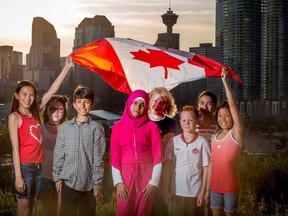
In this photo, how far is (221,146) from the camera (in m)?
4.96

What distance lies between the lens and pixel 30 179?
4930mm

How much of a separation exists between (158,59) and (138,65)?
9.1 inches

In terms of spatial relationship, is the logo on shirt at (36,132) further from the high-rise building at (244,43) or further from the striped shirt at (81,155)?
the high-rise building at (244,43)

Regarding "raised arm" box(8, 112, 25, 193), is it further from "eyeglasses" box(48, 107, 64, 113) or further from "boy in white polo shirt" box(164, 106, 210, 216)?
"boy in white polo shirt" box(164, 106, 210, 216)

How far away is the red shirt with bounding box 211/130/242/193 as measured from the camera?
193 inches

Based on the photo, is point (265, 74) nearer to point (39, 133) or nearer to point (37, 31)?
point (37, 31)

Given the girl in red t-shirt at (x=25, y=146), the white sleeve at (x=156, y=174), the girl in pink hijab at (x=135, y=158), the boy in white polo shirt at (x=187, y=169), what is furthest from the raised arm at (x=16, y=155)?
the boy in white polo shirt at (x=187, y=169)

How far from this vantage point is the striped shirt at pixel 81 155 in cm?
475

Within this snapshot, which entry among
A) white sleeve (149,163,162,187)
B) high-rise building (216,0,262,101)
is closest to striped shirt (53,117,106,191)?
white sleeve (149,163,162,187)

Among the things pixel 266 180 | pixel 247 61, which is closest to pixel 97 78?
pixel 247 61

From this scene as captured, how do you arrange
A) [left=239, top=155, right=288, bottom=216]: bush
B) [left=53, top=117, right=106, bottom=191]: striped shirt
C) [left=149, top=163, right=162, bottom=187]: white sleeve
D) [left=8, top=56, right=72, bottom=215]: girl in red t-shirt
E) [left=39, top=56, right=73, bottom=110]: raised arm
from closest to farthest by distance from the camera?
[left=149, top=163, right=162, bottom=187]: white sleeve → [left=53, top=117, right=106, bottom=191]: striped shirt → [left=8, top=56, right=72, bottom=215]: girl in red t-shirt → [left=39, top=56, right=73, bottom=110]: raised arm → [left=239, top=155, right=288, bottom=216]: bush

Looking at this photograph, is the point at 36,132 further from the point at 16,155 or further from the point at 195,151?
the point at 195,151

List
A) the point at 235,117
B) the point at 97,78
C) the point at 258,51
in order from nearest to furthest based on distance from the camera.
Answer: the point at 235,117 → the point at 97,78 → the point at 258,51

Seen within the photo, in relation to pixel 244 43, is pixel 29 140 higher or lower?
lower
